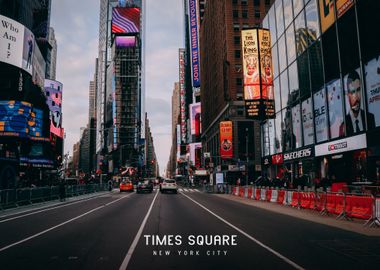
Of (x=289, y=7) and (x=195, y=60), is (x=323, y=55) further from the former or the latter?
(x=195, y=60)

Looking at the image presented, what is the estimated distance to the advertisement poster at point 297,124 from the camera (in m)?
36.5

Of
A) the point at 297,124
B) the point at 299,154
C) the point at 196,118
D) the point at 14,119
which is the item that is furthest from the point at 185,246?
the point at 196,118

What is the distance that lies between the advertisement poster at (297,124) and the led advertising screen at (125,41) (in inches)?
6361

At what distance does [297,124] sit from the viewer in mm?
37000

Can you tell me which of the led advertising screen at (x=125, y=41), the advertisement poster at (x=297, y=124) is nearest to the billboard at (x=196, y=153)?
the led advertising screen at (x=125, y=41)

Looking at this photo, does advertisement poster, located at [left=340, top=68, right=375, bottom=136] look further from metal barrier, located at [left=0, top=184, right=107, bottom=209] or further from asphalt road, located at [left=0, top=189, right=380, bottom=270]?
metal barrier, located at [left=0, top=184, right=107, bottom=209]

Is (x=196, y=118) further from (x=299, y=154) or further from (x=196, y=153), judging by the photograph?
(x=299, y=154)

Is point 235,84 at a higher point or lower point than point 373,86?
higher

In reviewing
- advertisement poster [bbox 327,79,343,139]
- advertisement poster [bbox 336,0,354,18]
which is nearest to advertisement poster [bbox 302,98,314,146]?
advertisement poster [bbox 327,79,343,139]

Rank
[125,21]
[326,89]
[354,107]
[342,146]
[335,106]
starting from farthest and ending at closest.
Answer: [125,21], [326,89], [335,106], [342,146], [354,107]

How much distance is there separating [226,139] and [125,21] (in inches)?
5664

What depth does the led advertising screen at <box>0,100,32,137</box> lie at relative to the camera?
37906 mm

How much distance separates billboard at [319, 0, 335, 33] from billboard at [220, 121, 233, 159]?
37.0 m

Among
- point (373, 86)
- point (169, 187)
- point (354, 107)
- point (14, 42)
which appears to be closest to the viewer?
point (373, 86)
